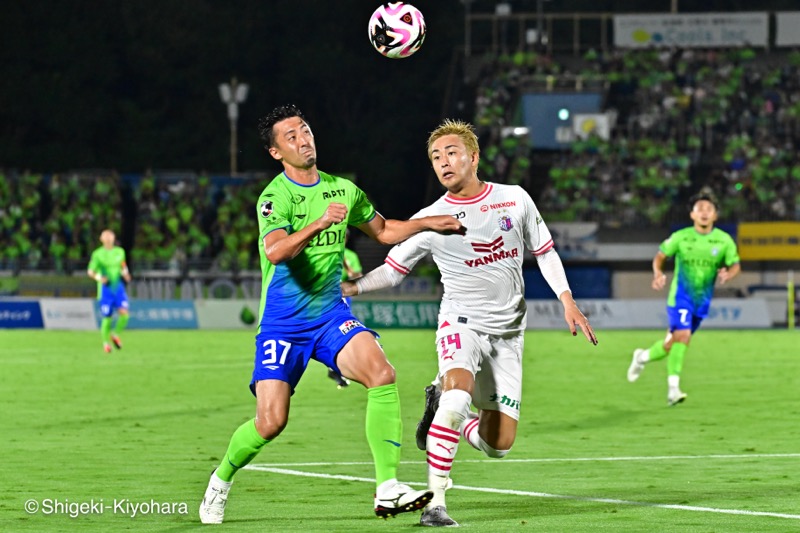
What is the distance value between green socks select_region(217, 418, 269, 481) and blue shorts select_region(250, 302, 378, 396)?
25 centimetres

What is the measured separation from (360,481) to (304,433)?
158 inches

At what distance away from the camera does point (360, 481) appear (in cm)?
1076

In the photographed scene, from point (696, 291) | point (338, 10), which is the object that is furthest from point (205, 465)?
point (338, 10)

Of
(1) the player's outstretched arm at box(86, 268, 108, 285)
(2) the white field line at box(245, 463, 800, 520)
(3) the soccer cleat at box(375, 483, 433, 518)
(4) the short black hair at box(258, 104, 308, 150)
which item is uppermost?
(4) the short black hair at box(258, 104, 308, 150)

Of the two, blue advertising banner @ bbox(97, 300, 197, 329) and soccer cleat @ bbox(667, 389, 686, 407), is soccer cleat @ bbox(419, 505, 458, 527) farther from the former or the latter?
blue advertising banner @ bbox(97, 300, 197, 329)

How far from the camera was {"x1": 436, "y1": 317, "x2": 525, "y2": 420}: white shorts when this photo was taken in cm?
926

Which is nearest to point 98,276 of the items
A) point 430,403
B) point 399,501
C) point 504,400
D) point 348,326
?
point 430,403

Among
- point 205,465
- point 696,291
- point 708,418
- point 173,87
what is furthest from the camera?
point 173,87

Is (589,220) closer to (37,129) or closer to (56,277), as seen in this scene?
(56,277)

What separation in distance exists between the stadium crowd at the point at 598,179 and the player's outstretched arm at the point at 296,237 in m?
34.8

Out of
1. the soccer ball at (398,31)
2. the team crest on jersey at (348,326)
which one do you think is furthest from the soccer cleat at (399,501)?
the soccer ball at (398,31)

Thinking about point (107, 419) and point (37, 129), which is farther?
point (37, 129)

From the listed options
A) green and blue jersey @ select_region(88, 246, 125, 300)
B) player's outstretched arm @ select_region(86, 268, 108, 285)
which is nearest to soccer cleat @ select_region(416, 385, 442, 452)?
player's outstretched arm @ select_region(86, 268, 108, 285)

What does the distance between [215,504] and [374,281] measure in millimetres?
1809
